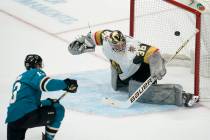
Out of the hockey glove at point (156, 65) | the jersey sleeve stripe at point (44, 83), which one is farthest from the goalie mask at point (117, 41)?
the jersey sleeve stripe at point (44, 83)

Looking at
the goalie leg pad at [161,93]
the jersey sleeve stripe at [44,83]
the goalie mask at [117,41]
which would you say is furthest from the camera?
the goalie leg pad at [161,93]

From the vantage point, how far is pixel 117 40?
5.26 metres

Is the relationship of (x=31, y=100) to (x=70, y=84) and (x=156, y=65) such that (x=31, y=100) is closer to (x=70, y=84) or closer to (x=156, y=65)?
(x=70, y=84)

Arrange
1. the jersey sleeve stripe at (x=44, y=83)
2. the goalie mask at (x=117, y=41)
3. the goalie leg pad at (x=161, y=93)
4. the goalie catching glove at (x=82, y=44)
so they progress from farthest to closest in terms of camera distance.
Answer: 1. the goalie catching glove at (x=82, y=44)
2. the goalie leg pad at (x=161, y=93)
3. the goalie mask at (x=117, y=41)
4. the jersey sleeve stripe at (x=44, y=83)

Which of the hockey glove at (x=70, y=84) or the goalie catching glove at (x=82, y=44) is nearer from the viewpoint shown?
the hockey glove at (x=70, y=84)

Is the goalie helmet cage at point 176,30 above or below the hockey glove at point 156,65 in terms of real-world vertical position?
above

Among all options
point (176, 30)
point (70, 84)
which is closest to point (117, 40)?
point (176, 30)

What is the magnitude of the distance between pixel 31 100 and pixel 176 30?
2.08 metres

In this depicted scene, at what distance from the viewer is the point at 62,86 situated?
13.9 feet

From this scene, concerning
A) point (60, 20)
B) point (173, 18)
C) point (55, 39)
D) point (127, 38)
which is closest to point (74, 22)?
point (60, 20)

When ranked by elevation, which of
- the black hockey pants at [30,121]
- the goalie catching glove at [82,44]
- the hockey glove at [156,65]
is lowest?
the black hockey pants at [30,121]

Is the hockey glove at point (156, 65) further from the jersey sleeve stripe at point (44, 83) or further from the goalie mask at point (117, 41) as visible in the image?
the jersey sleeve stripe at point (44, 83)

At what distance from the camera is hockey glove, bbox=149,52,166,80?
17.4ft

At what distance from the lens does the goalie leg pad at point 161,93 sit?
537cm
